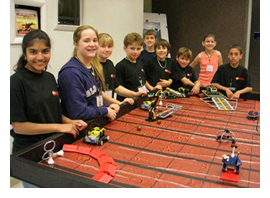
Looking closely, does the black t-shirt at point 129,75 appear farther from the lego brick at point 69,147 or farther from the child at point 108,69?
the lego brick at point 69,147

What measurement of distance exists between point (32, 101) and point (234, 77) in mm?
2533

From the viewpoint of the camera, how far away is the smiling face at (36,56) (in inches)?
67.1

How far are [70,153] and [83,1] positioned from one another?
9.17 feet

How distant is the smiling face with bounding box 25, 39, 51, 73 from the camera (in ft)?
5.59

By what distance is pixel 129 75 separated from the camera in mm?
3139

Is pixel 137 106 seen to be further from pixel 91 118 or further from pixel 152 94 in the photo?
pixel 91 118

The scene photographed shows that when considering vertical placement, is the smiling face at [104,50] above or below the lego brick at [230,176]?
above

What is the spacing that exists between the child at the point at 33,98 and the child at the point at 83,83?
0.12 m

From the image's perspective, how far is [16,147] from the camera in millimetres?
1759

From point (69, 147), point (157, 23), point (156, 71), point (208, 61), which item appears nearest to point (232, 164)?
point (69, 147)

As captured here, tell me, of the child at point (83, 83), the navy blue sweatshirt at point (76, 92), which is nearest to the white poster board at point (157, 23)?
the child at point (83, 83)

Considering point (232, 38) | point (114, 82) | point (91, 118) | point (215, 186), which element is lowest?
point (215, 186)

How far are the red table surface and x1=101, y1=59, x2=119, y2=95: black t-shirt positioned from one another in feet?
1.86
